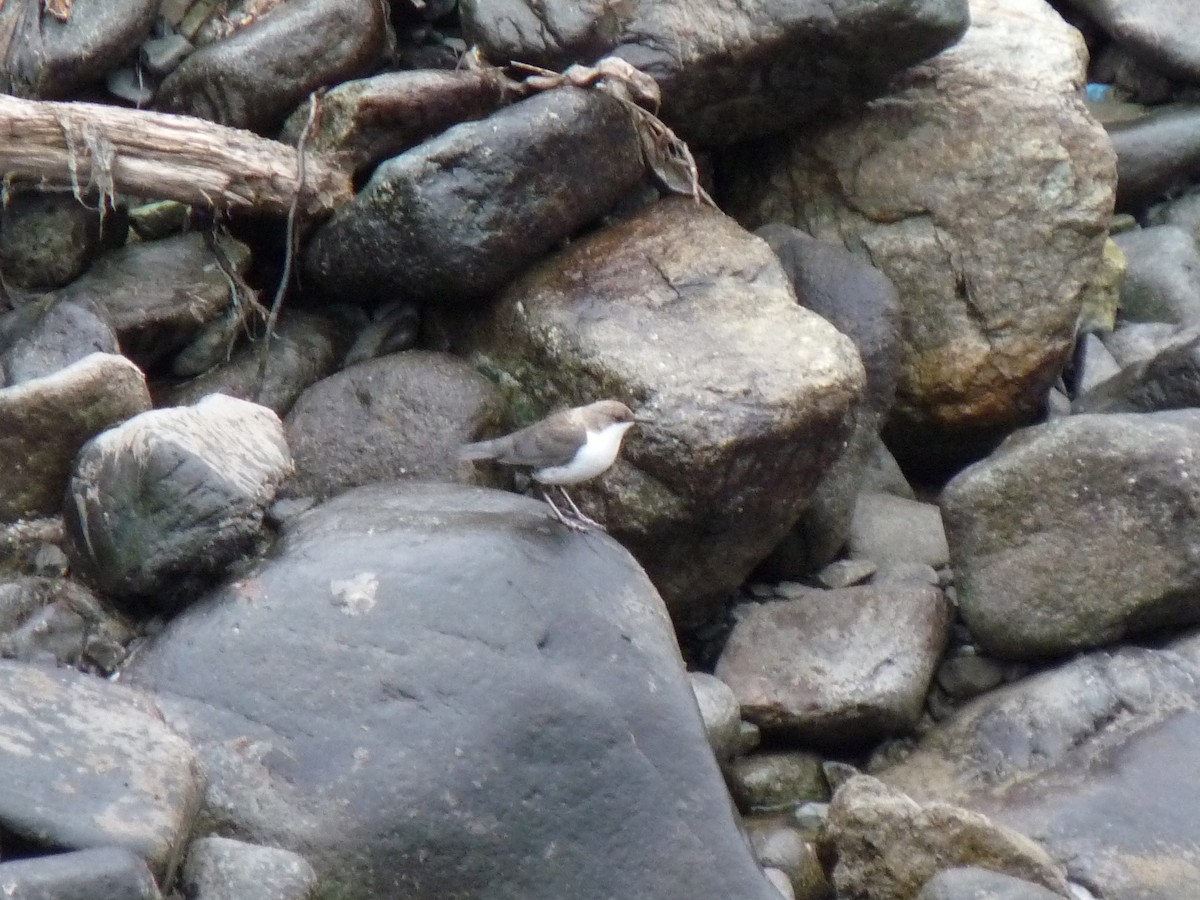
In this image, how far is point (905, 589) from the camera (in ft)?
25.5

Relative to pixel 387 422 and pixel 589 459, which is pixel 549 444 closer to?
pixel 589 459

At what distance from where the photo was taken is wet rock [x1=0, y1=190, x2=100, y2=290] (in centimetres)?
793

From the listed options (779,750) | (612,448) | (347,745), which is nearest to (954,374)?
(779,750)

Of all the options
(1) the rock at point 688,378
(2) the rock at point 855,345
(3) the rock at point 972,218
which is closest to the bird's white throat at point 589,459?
(1) the rock at point 688,378

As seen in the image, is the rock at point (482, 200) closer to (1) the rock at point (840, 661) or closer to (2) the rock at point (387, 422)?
(2) the rock at point (387, 422)

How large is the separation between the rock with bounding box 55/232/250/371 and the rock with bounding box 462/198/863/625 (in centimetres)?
119

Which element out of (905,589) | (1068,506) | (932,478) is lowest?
(932,478)

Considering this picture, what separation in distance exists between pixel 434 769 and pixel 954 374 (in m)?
4.39

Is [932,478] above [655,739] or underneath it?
underneath

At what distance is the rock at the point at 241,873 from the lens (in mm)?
4816

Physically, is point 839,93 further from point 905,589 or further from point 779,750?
point 779,750

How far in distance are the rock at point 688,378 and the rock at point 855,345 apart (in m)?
0.54

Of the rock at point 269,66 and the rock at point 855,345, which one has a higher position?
the rock at point 269,66

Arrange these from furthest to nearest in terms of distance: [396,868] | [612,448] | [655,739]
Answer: [612,448] < [655,739] < [396,868]
